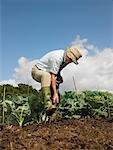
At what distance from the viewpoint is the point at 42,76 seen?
20.5ft

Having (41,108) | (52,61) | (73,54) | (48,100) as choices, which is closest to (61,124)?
(48,100)

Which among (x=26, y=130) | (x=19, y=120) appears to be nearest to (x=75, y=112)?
(x=19, y=120)

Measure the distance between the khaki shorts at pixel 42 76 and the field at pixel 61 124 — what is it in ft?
1.09

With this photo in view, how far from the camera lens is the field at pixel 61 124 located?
4348 mm

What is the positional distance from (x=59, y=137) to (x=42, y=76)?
1.86 meters

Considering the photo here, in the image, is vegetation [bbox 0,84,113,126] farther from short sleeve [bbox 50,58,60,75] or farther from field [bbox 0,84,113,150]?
short sleeve [bbox 50,58,60,75]

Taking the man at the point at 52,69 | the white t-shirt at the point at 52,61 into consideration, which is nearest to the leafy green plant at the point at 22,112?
the man at the point at 52,69

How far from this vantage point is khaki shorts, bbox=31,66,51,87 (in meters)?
6.19

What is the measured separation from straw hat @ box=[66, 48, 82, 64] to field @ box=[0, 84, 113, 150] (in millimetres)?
773

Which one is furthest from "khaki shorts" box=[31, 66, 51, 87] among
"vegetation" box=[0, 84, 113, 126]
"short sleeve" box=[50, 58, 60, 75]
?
"vegetation" box=[0, 84, 113, 126]

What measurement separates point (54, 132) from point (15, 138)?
1.60 ft

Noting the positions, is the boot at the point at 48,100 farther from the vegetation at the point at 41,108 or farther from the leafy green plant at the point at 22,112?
the leafy green plant at the point at 22,112

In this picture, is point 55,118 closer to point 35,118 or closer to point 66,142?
point 35,118

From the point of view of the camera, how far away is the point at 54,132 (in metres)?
4.77
